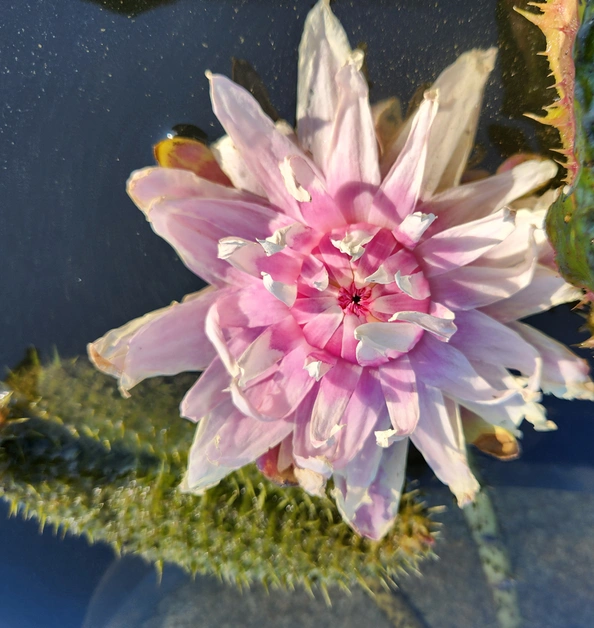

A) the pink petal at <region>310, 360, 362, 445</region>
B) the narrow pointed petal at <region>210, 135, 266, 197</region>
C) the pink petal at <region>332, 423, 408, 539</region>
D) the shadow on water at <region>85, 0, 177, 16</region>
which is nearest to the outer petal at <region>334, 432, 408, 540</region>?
the pink petal at <region>332, 423, 408, 539</region>

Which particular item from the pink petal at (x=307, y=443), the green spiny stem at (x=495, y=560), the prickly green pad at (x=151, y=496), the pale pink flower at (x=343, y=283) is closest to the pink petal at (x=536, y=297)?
the pale pink flower at (x=343, y=283)

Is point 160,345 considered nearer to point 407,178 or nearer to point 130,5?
point 407,178

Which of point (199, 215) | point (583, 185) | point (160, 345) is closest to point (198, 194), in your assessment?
point (199, 215)

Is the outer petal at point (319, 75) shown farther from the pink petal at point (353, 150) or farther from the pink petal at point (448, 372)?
the pink petal at point (448, 372)

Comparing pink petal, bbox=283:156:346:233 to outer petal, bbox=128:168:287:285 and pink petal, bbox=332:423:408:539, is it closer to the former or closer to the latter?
outer petal, bbox=128:168:287:285

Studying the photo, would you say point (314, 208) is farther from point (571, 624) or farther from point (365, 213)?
point (571, 624)

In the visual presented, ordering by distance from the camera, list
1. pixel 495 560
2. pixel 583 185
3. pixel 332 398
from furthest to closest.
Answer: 1. pixel 495 560
2. pixel 332 398
3. pixel 583 185
